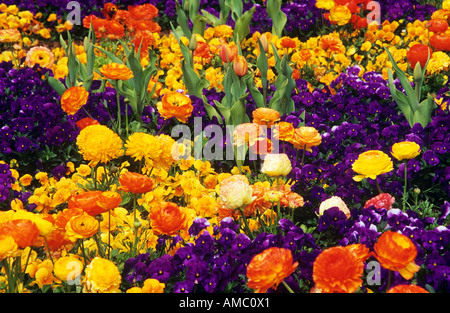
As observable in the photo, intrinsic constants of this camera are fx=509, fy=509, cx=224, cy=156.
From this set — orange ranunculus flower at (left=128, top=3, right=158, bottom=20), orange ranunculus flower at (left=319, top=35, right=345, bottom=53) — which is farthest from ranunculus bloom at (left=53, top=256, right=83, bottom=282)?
orange ranunculus flower at (left=128, top=3, right=158, bottom=20)

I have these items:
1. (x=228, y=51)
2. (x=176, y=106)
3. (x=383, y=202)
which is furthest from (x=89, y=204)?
(x=228, y=51)

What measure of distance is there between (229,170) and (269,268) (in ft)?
5.36

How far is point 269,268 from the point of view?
160 centimetres

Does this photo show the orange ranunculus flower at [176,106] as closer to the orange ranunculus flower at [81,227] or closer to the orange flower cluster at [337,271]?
the orange ranunculus flower at [81,227]

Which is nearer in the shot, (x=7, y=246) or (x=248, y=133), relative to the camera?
(x=7, y=246)

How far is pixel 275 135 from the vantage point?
106 inches

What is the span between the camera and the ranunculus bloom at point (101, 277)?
170 centimetres

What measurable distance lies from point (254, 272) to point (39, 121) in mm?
2073

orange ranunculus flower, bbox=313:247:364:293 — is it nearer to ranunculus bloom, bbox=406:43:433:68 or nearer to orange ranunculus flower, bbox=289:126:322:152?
orange ranunculus flower, bbox=289:126:322:152

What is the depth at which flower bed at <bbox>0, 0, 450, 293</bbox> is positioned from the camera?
183 cm

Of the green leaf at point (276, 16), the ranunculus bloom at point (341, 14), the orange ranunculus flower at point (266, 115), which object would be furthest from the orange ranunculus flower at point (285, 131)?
the green leaf at point (276, 16)

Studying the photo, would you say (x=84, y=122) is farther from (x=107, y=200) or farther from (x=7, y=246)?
(x=7, y=246)
